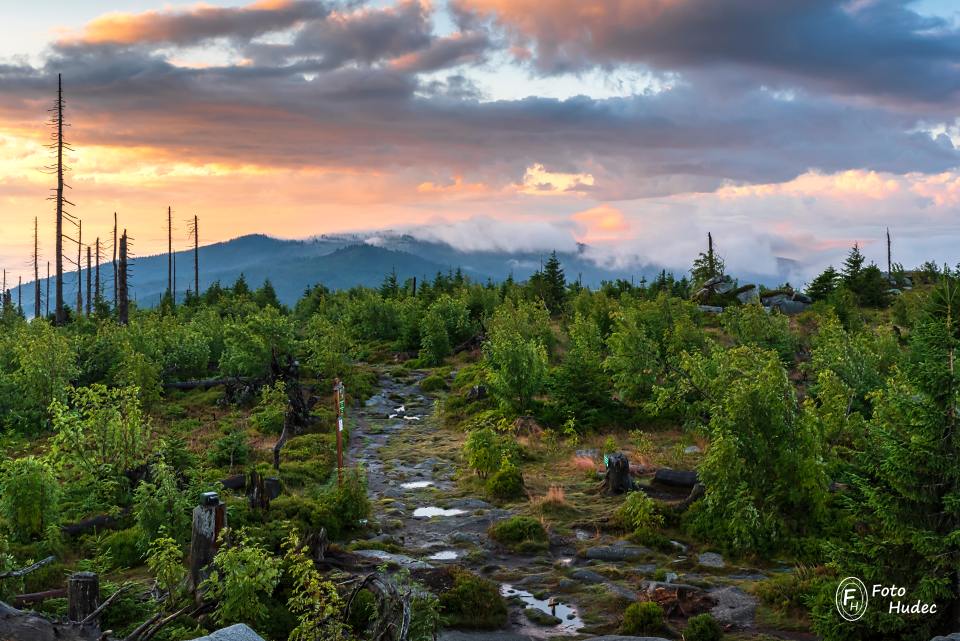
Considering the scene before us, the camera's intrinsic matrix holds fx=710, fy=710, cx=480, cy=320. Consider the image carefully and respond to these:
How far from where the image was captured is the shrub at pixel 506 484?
18.8 metres

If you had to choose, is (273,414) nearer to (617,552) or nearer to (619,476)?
(619,476)

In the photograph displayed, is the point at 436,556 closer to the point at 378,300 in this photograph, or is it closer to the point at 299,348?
the point at 299,348

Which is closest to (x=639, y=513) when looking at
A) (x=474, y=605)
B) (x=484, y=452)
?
(x=474, y=605)

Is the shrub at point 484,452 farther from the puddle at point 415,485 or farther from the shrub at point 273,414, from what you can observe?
the shrub at point 273,414

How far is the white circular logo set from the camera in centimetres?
943

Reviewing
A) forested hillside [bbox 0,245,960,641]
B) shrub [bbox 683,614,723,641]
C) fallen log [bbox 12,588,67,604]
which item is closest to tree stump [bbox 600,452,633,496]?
forested hillside [bbox 0,245,960,641]

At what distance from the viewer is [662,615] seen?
11453 mm

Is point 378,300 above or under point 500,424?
above

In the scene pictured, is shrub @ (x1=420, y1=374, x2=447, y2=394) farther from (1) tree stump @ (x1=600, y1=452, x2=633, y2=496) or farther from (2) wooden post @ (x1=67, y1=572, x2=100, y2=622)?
(2) wooden post @ (x1=67, y1=572, x2=100, y2=622)

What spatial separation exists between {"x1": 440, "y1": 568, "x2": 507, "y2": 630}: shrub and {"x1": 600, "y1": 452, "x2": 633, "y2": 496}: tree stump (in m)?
6.92

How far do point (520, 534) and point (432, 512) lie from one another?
3002mm

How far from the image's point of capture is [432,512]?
17.8 meters

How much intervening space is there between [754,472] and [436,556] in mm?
6823

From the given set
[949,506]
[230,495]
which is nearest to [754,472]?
[949,506]
